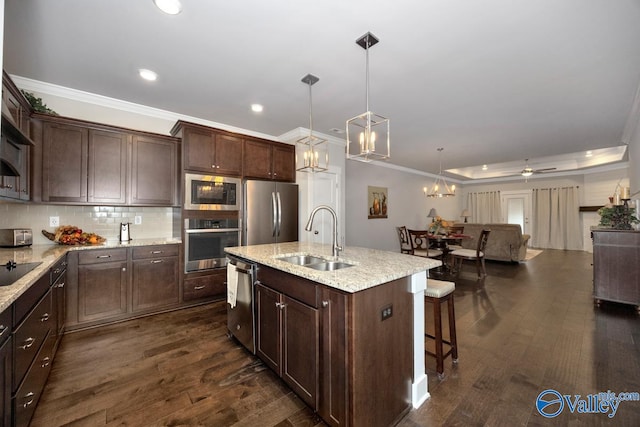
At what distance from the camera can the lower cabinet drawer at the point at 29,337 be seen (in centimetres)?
128

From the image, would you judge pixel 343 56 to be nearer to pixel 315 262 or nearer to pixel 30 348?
pixel 315 262

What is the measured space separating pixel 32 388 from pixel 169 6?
254cm

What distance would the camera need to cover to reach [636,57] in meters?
2.38

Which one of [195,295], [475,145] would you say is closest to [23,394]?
[195,295]

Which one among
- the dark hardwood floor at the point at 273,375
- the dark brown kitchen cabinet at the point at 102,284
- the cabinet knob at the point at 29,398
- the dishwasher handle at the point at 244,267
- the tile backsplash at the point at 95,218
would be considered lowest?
the dark hardwood floor at the point at 273,375

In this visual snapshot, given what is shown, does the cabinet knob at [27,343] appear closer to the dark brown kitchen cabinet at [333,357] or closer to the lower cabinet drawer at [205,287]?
the dark brown kitchen cabinet at [333,357]

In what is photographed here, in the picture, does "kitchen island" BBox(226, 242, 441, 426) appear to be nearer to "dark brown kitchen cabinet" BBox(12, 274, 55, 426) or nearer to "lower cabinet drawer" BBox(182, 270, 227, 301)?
"dark brown kitchen cabinet" BBox(12, 274, 55, 426)

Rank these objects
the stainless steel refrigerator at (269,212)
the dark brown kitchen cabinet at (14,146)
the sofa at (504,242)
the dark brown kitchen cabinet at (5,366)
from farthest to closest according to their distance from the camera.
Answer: the sofa at (504,242) < the stainless steel refrigerator at (269,212) < the dark brown kitchen cabinet at (14,146) < the dark brown kitchen cabinet at (5,366)

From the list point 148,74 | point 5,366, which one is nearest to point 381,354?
point 5,366

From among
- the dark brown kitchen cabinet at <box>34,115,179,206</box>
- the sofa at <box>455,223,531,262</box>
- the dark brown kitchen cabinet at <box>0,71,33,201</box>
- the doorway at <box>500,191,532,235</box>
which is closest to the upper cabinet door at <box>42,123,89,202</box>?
the dark brown kitchen cabinet at <box>34,115,179,206</box>

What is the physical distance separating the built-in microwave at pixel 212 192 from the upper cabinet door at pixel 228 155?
115mm

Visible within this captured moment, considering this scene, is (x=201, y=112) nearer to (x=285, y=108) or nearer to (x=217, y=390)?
(x=285, y=108)

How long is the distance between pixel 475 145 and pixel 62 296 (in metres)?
6.78

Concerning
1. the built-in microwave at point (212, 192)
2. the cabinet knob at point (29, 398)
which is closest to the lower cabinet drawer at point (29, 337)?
the cabinet knob at point (29, 398)
